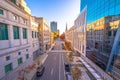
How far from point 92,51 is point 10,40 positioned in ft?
71.0

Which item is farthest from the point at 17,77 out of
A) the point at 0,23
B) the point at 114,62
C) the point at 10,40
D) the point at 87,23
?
the point at 87,23

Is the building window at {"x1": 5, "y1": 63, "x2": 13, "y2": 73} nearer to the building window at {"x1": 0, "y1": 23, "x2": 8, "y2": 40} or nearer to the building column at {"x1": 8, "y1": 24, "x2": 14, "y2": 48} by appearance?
the building column at {"x1": 8, "y1": 24, "x2": 14, "y2": 48}

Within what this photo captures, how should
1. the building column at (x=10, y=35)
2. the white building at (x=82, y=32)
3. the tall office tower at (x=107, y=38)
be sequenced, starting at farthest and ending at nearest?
the white building at (x=82, y=32) → the building column at (x=10, y=35) → the tall office tower at (x=107, y=38)

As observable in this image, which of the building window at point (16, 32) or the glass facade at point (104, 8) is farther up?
the glass facade at point (104, 8)

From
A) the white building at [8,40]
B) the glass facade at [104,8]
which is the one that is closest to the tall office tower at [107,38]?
the glass facade at [104,8]

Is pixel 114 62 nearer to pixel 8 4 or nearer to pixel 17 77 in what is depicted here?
pixel 17 77

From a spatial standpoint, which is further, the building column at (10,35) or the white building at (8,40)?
the building column at (10,35)

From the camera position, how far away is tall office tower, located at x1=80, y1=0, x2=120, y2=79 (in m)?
18.7

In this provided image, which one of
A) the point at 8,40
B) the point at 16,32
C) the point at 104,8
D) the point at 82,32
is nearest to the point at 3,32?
the point at 8,40

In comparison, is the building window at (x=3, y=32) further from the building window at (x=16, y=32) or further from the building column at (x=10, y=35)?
the building window at (x=16, y=32)

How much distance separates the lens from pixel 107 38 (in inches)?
838

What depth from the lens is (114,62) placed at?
19344 millimetres

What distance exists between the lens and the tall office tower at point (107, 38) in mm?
18719

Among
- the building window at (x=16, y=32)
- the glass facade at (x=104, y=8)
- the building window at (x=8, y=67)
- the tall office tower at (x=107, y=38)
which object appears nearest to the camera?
the building window at (x=8, y=67)
